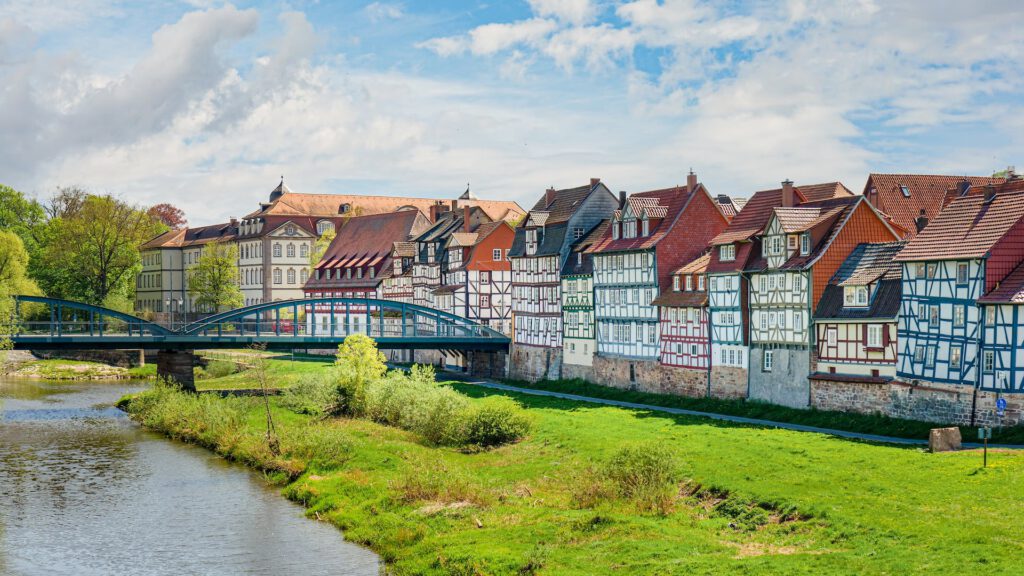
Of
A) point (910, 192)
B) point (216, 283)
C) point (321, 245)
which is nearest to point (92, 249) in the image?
point (216, 283)

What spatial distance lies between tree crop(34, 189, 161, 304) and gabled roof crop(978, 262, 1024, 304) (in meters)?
71.6

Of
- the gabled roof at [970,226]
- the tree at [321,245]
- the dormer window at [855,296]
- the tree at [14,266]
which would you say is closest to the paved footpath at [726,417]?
the dormer window at [855,296]

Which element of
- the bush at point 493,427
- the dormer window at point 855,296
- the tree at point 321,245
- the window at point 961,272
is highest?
the tree at point 321,245

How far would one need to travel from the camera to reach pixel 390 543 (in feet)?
94.5

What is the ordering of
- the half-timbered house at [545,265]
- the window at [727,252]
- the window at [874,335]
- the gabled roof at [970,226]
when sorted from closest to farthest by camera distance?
the gabled roof at [970,226]
the window at [874,335]
the window at [727,252]
the half-timbered house at [545,265]

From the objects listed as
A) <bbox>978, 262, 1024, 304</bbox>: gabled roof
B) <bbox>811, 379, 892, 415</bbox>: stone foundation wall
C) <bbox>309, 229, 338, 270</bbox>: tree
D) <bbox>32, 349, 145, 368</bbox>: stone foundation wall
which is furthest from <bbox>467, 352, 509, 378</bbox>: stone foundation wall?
<bbox>309, 229, 338, 270</bbox>: tree

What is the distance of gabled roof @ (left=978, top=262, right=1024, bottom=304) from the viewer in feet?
120

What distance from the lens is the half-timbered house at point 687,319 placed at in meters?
51.6

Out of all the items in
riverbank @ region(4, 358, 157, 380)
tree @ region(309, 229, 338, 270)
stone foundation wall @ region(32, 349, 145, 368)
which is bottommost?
riverbank @ region(4, 358, 157, 380)

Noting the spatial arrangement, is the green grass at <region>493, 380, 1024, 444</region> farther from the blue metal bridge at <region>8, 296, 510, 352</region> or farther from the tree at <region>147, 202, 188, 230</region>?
the tree at <region>147, 202, 188, 230</region>

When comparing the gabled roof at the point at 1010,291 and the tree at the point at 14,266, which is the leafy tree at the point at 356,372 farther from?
the tree at the point at 14,266

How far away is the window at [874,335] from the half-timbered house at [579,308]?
19144mm

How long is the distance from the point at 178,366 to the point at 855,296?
32974 millimetres

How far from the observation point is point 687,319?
5284 centimetres
